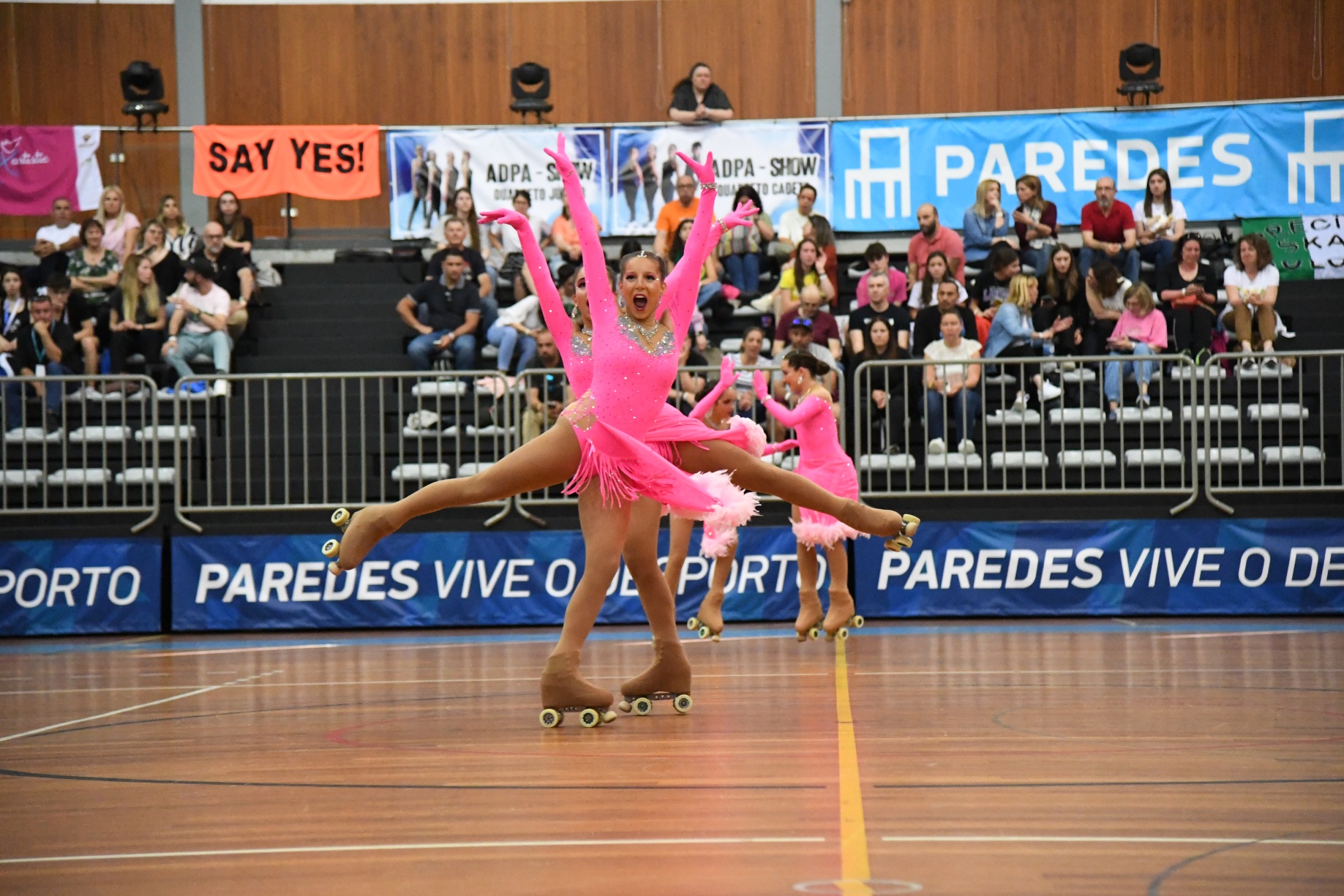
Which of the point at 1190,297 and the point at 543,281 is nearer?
the point at 543,281

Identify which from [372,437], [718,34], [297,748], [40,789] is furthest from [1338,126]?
[40,789]

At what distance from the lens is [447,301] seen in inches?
565

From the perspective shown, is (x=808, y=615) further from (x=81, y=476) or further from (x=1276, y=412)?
(x=81, y=476)

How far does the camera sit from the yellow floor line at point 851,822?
354 cm

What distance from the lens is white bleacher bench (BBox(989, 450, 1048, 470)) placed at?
12.4 metres

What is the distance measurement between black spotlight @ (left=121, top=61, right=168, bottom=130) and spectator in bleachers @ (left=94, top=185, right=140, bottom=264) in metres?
1.16

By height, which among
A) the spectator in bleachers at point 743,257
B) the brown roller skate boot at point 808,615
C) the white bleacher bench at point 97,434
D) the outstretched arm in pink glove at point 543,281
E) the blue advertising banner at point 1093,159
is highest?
the blue advertising banner at point 1093,159

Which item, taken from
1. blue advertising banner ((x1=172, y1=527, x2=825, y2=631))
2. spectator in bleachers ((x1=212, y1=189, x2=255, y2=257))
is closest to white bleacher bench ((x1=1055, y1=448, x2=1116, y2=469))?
blue advertising banner ((x1=172, y1=527, x2=825, y2=631))

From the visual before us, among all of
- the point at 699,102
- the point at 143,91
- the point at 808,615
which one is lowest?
the point at 808,615

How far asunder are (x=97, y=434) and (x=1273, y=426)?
9.35 metres

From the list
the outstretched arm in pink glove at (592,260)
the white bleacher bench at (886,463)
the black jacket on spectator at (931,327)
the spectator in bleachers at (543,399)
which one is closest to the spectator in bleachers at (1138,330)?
the black jacket on spectator at (931,327)

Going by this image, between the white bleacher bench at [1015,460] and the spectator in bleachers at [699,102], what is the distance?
212 inches

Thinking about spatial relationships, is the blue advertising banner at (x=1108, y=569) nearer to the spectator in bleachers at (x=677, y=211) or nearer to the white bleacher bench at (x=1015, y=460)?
the white bleacher bench at (x=1015, y=460)

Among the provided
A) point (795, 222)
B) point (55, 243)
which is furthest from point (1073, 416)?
point (55, 243)
